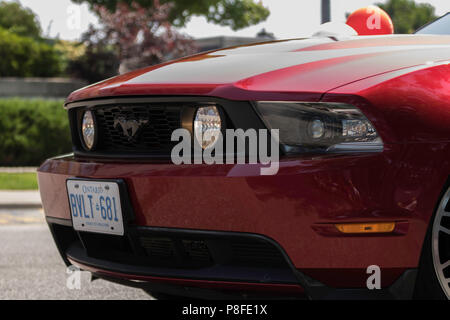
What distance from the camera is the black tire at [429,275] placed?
85.4 inches

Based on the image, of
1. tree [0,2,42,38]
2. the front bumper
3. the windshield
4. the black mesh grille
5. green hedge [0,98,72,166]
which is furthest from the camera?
tree [0,2,42,38]

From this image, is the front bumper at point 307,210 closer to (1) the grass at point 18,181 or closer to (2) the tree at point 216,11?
(1) the grass at point 18,181

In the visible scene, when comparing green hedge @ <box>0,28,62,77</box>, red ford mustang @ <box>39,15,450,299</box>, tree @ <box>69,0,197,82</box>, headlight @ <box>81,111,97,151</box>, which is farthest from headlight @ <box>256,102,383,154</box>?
green hedge @ <box>0,28,62,77</box>

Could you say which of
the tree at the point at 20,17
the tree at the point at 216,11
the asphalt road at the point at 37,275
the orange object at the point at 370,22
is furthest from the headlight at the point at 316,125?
the tree at the point at 20,17

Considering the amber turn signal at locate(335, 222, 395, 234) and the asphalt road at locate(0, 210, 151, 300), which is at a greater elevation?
the amber turn signal at locate(335, 222, 395, 234)

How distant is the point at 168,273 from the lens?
2363 millimetres

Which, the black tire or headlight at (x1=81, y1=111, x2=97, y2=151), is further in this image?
headlight at (x1=81, y1=111, x2=97, y2=151)

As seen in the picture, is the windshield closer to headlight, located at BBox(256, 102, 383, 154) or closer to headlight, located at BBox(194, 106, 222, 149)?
headlight, located at BBox(256, 102, 383, 154)

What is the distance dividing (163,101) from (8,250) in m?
3.51

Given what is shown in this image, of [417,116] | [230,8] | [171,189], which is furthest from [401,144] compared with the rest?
[230,8]

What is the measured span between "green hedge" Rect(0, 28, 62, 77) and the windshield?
17.4 m

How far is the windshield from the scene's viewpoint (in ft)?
11.3

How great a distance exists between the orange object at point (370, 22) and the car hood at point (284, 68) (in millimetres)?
972
